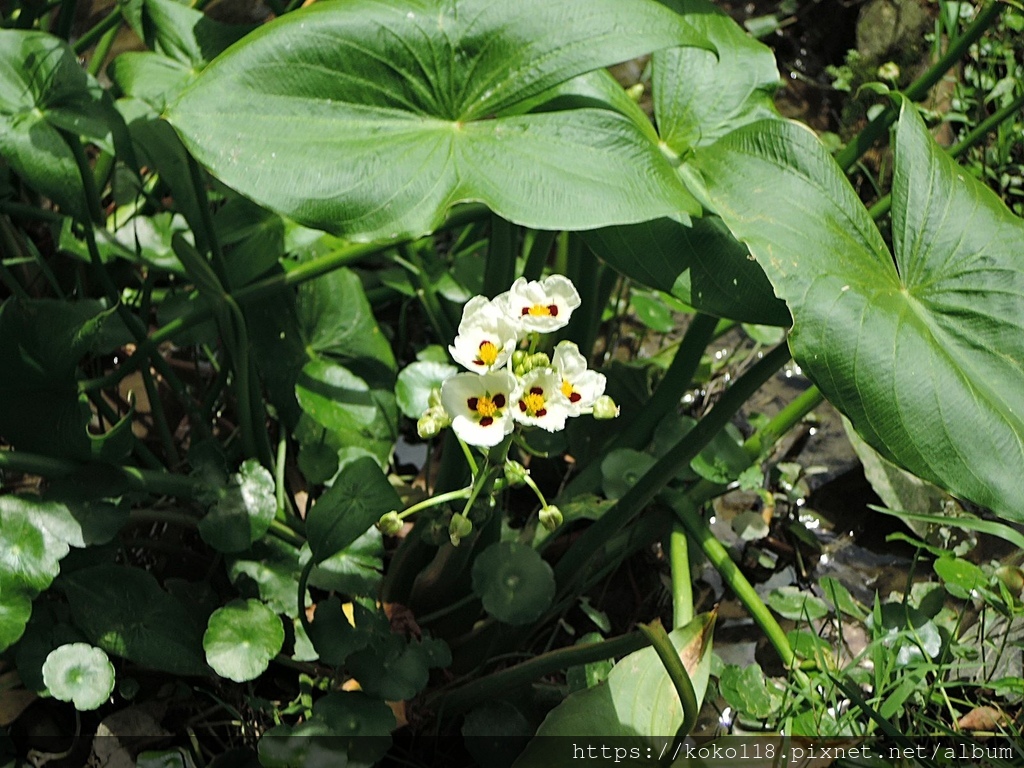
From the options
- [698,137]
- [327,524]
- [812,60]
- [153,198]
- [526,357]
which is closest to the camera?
[526,357]

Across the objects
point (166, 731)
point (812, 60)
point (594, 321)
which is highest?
point (812, 60)

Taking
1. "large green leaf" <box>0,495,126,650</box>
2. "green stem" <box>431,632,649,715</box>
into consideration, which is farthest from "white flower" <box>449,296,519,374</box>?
"large green leaf" <box>0,495,126,650</box>

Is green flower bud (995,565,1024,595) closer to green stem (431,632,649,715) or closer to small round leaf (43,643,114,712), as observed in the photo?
green stem (431,632,649,715)

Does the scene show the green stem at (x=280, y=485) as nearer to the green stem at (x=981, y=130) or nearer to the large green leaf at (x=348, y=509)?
the large green leaf at (x=348, y=509)

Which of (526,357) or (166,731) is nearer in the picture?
(526,357)

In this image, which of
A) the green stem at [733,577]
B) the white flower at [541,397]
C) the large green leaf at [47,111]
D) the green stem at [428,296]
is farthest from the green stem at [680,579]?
the large green leaf at [47,111]

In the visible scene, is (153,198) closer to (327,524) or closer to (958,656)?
(327,524)

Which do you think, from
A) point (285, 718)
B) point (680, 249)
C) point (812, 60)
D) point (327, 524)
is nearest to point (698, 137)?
point (680, 249)
